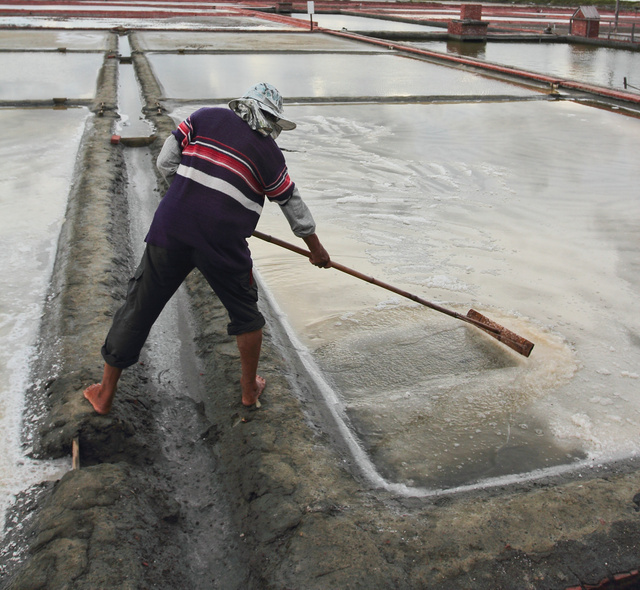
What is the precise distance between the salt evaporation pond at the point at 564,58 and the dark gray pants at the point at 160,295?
9.42m

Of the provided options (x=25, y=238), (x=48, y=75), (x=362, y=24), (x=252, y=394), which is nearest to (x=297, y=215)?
(x=252, y=394)

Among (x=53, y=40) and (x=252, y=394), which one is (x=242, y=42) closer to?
(x=53, y=40)

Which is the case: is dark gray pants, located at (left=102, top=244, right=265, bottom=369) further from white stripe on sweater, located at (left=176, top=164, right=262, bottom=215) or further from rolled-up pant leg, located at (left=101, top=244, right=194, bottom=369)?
white stripe on sweater, located at (left=176, top=164, right=262, bottom=215)

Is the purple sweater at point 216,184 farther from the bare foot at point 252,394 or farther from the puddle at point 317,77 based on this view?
the puddle at point 317,77

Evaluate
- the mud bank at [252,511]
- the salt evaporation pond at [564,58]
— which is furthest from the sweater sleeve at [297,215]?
the salt evaporation pond at [564,58]

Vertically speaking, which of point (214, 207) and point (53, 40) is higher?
point (53, 40)

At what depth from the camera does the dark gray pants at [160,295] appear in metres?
1.99

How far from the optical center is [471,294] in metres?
3.47

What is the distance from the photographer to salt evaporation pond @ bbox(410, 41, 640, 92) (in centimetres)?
1141

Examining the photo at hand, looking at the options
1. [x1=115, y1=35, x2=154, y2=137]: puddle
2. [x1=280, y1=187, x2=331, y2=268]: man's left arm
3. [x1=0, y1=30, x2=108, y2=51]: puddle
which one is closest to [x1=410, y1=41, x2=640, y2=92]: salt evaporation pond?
[x1=115, y1=35, x2=154, y2=137]: puddle

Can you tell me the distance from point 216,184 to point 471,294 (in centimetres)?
198

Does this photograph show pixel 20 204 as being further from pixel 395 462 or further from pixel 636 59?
pixel 636 59

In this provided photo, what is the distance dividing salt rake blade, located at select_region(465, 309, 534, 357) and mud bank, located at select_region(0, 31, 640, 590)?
27.6 inches

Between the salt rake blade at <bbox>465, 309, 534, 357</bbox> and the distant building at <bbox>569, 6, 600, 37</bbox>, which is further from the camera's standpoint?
the distant building at <bbox>569, 6, 600, 37</bbox>
